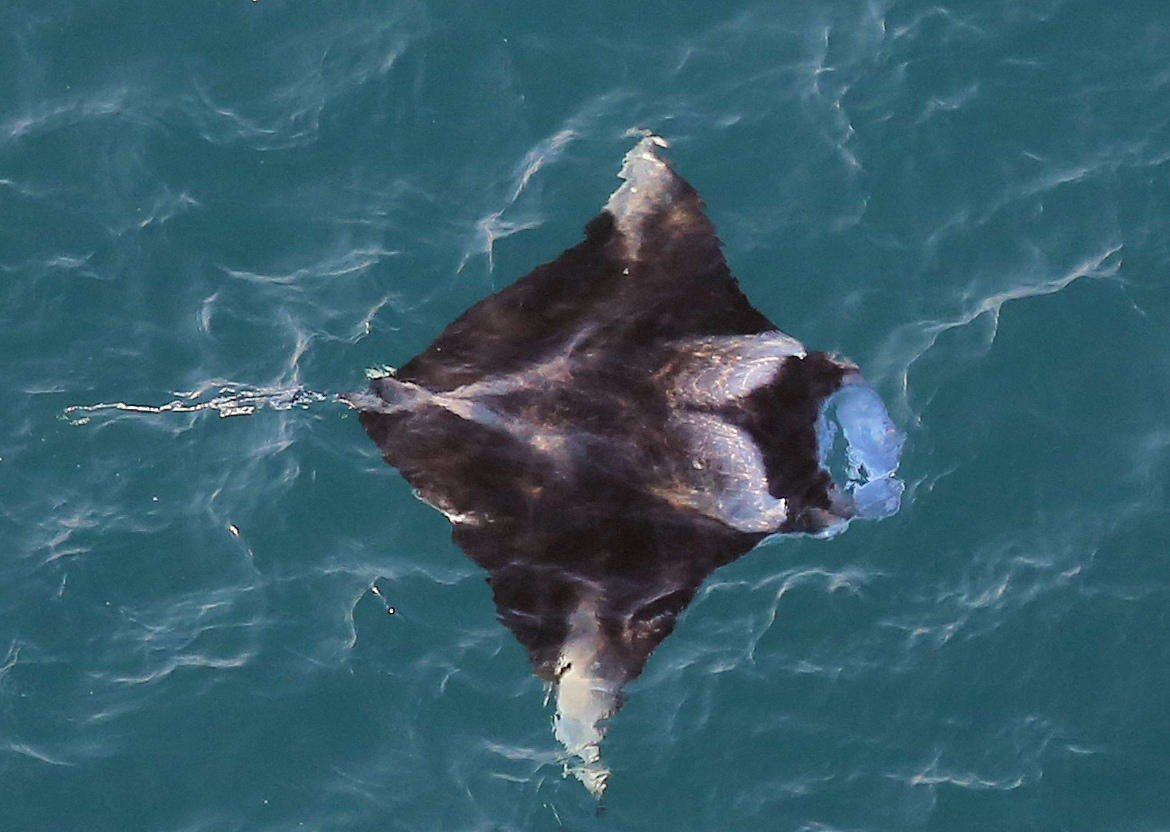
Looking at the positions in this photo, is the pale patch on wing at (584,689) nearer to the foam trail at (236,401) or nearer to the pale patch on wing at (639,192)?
the foam trail at (236,401)

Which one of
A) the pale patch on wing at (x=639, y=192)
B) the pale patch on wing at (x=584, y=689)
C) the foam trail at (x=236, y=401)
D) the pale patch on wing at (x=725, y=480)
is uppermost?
the pale patch on wing at (x=639, y=192)

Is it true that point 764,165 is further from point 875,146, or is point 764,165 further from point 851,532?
point 851,532

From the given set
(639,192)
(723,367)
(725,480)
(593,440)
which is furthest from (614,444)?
(639,192)

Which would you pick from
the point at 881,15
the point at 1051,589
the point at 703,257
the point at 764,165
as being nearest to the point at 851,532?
the point at 1051,589

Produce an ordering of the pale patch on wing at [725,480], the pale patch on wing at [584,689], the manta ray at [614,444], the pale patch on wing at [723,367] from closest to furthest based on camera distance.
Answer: the pale patch on wing at [584,689] < the manta ray at [614,444] < the pale patch on wing at [725,480] < the pale patch on wing at [723,367]

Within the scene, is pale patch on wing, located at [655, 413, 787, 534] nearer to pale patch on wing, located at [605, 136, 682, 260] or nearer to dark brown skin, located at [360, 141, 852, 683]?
dark brown skin, located at [360, 141, 852, 683]

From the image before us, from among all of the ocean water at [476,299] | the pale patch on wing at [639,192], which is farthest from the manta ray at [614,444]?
the ocean water at [476,299]

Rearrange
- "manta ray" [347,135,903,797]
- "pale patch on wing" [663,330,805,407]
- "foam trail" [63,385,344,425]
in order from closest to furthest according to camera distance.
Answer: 1. "manta ray" [347,135,903,797]
2. "pale patch on wing" [663,330,805,407]
3. "foam trail" [63,385,344,425]

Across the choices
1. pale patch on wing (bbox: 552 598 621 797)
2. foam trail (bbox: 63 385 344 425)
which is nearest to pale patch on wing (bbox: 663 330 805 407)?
pale patch on wing (bbox: 552 598 621 797)
